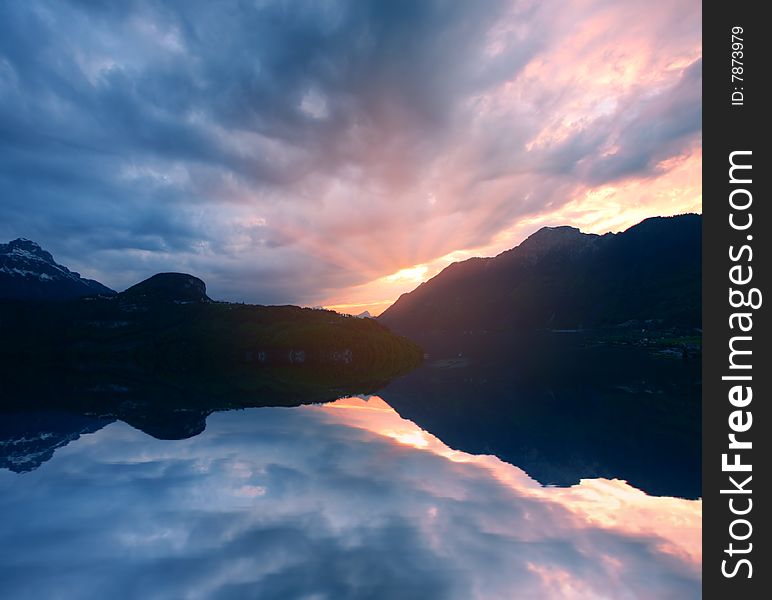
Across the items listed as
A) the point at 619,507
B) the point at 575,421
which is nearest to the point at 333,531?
the point at 619,507

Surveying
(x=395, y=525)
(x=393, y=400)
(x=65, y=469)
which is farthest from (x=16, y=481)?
(x=393, y=400)

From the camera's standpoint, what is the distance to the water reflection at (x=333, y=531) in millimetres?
13664

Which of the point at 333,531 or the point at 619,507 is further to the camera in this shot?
Result: the point at 619,507

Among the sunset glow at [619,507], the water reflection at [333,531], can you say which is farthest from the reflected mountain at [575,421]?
the water reflection at [333,531]

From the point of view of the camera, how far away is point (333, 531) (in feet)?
56.9

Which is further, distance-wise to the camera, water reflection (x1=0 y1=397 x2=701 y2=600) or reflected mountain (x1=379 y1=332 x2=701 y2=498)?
reflected mountain (x1=379 y1=332 x2=701 y2=498)

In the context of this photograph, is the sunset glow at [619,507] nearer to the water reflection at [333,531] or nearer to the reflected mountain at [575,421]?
the water reflection at [333,531]

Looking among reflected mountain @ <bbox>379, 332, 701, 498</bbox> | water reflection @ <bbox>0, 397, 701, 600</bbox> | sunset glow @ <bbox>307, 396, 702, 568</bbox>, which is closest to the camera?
water reflection @ <bbox>0, 397, 701, 600</bbox>

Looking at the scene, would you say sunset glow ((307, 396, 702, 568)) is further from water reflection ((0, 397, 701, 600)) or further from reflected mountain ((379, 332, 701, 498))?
reflected mountain ((379, 332, 701, 498))

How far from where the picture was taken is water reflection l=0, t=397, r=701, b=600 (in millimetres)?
13664

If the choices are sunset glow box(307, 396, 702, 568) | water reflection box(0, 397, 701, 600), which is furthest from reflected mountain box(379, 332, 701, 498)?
water reflection box(0, 397, 701, 600)

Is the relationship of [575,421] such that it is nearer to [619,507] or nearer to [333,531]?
[619,507]

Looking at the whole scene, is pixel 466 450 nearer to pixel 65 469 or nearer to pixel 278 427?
pixel 278 427
